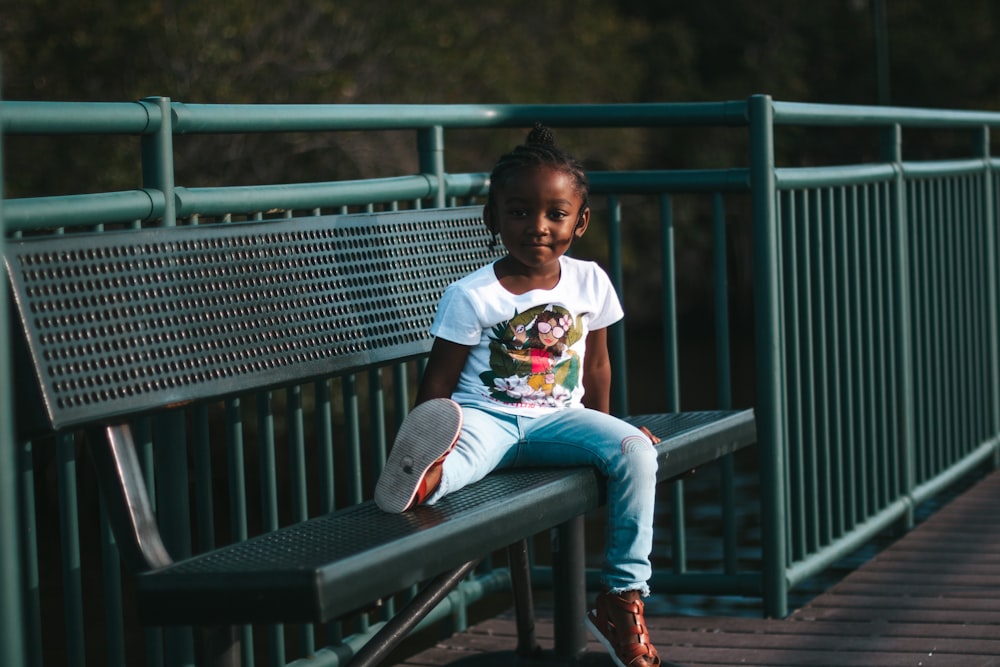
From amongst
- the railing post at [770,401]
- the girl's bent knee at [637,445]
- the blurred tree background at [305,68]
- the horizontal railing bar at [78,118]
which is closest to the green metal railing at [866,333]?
the railing post at [770,401]

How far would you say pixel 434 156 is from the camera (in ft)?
13.6

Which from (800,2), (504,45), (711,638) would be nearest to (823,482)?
(711,638)

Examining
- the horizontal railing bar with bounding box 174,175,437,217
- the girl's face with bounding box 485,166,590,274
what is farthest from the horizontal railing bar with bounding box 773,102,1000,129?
the girl's face with bounding box 485,166,590,274

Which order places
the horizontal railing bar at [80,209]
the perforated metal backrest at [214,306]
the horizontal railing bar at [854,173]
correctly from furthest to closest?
the horizontal railing bar at [854,173]
the horizontal railing bar at [80,209]
the perforated metal backrest at [214,306]

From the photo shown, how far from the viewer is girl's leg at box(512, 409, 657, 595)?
3287mm

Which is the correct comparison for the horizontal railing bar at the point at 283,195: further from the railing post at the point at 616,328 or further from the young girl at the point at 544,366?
the young girl at the point at 544,366

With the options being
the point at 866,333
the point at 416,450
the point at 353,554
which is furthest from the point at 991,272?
the point at 353,554

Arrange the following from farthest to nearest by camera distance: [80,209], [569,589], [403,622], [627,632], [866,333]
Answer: [866,333] → [569,589] → [627,632] → [403,622] → [80,209]

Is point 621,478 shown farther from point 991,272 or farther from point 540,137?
point 991,272

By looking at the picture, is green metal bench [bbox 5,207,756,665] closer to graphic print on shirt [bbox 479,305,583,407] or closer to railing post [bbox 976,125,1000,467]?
graphic print on shirt [bbox 479,305,583,407]

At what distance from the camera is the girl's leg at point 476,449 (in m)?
3.12

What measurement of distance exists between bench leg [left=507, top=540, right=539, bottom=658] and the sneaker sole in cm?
81

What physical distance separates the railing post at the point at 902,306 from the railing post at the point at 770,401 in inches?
44.7

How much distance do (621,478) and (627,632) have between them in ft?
0.96
